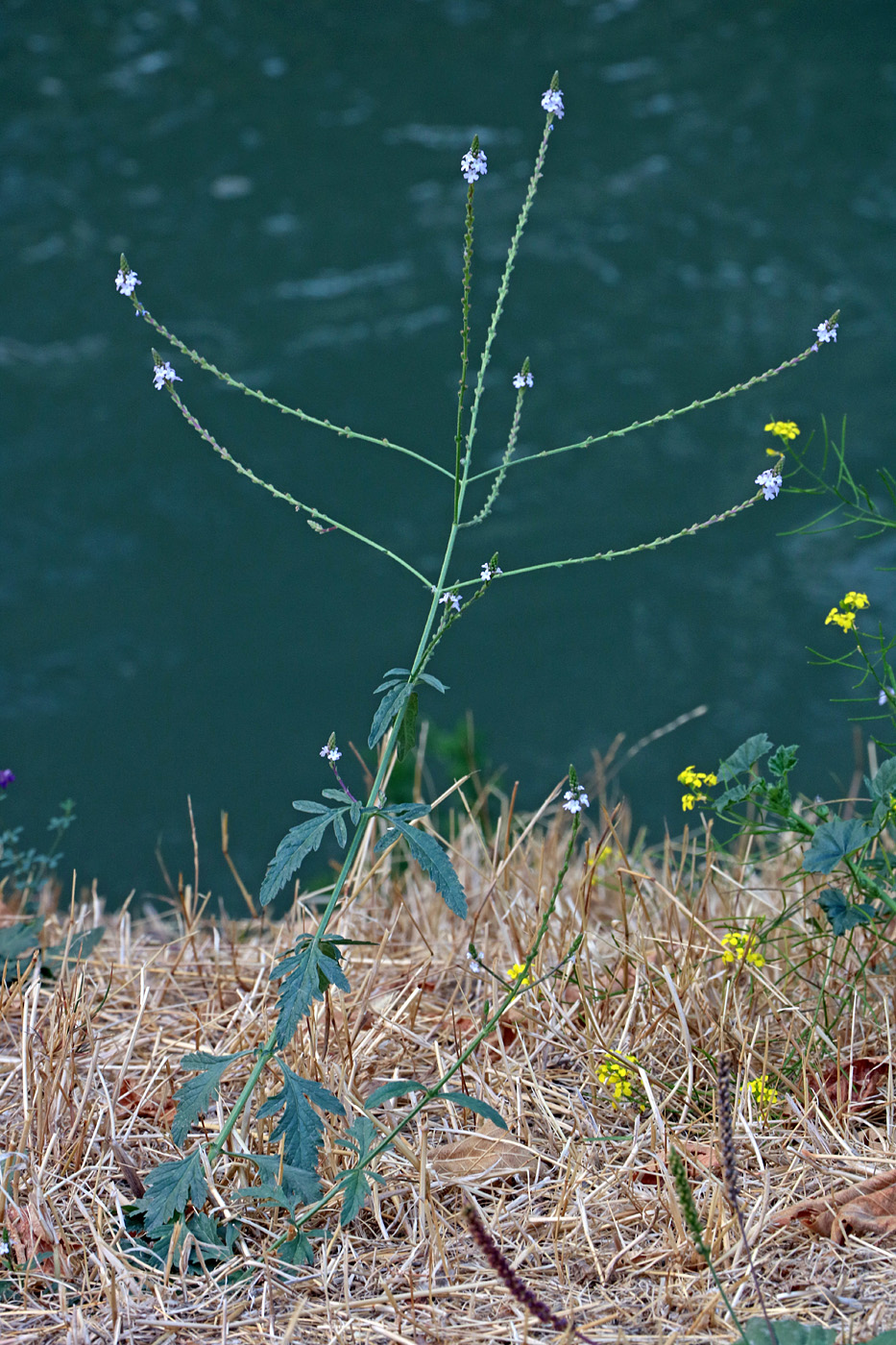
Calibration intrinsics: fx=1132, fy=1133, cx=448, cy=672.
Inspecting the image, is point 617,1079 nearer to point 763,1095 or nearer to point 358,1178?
point 763,1095

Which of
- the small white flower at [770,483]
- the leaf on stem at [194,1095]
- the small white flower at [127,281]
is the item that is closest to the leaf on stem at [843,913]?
the small white flower at [770,483]

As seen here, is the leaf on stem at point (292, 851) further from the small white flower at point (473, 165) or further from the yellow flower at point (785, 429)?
the yellow flower at point (785, 429)

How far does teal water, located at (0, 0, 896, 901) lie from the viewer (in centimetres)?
834

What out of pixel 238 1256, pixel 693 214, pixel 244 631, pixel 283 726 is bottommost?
pixel 283 726

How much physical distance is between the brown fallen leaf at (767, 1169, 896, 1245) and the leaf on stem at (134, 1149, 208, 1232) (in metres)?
0.73

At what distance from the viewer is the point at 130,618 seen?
853 cm

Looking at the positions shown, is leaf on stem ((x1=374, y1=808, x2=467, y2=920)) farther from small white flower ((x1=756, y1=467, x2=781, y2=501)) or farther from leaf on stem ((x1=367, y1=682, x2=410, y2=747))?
small white flower ((x1=756, y1=467, x2=781, y2=501))

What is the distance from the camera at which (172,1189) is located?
4.63 ft

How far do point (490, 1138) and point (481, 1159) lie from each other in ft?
0.10

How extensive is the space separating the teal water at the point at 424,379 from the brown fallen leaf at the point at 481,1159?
6510mm

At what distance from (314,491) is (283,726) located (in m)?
1.77

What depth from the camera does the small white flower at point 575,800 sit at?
1372mm

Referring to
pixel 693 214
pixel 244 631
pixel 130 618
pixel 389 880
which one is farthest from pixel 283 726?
pixel 389 880

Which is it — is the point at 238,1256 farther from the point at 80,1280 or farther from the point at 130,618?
the point at 130,618
